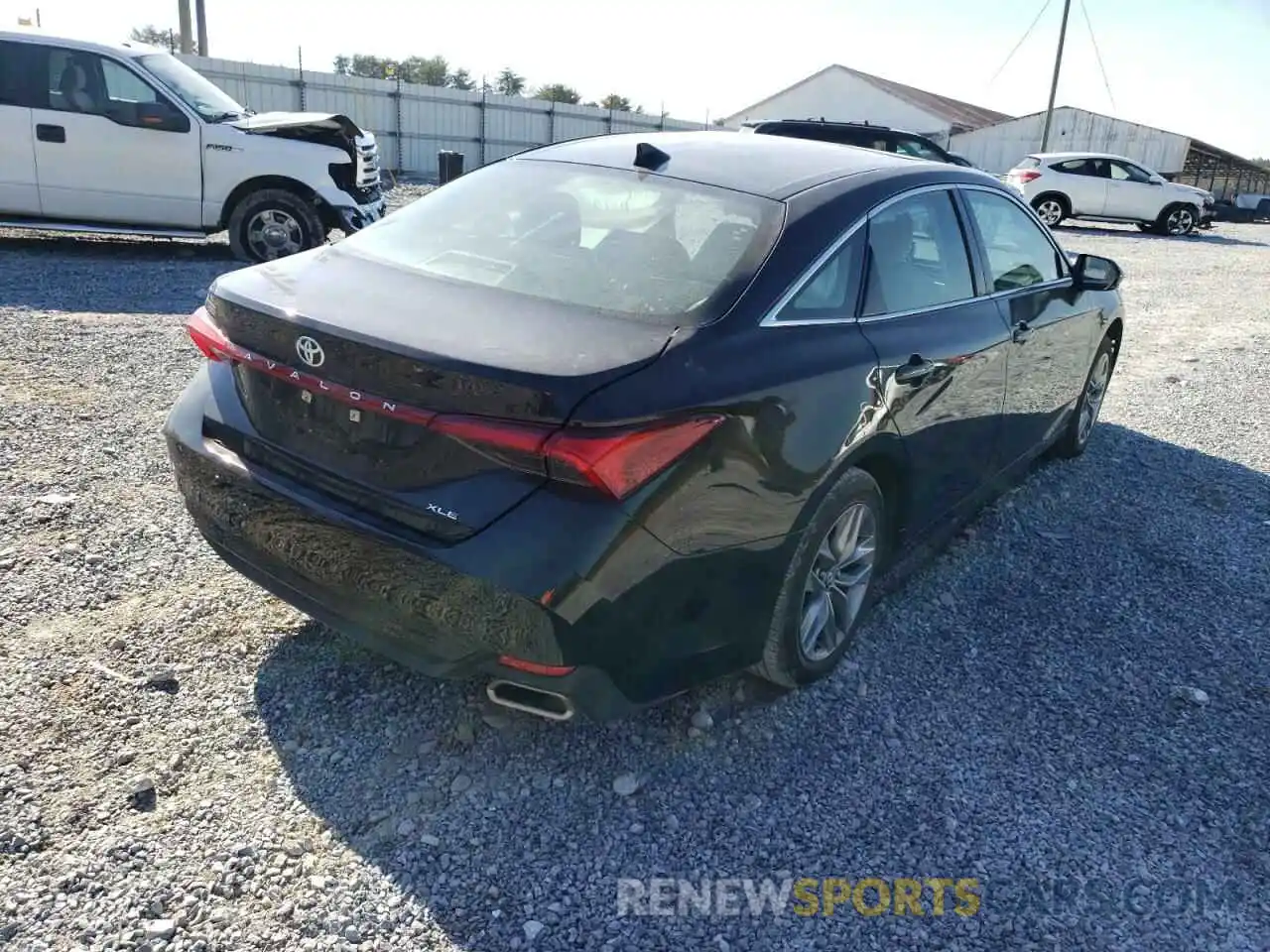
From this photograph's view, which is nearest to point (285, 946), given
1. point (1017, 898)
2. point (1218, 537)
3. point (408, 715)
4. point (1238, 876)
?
point (408, 715)

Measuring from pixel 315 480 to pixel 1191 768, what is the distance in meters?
2.66

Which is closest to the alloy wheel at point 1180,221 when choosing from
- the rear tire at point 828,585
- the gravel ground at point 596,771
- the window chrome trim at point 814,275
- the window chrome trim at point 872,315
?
the window chrome trim at point 872,315

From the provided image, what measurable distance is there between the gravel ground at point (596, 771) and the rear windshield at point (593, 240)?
1.23 m

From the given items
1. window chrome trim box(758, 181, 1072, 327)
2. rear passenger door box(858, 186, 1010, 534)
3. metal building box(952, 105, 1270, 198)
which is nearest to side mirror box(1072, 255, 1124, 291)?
window chrome trim box(758, 181, 1072, 327)

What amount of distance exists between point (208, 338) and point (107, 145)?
760 cm

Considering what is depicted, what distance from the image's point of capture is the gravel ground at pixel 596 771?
88.3 inches

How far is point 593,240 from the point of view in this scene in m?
3.02

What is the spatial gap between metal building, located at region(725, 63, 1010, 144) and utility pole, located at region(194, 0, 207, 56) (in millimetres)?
19364

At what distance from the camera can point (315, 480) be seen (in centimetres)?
250

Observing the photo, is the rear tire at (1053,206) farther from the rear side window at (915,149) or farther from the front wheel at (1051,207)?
the rear side window at (915,149)

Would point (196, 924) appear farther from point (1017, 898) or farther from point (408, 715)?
point (1017, 898)

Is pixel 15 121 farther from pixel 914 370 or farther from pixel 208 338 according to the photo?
pixel 914 370

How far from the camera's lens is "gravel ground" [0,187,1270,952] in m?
2.24

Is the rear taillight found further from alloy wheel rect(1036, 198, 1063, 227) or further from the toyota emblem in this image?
alloy wheel rect(1036, 198, 1063, 227)
